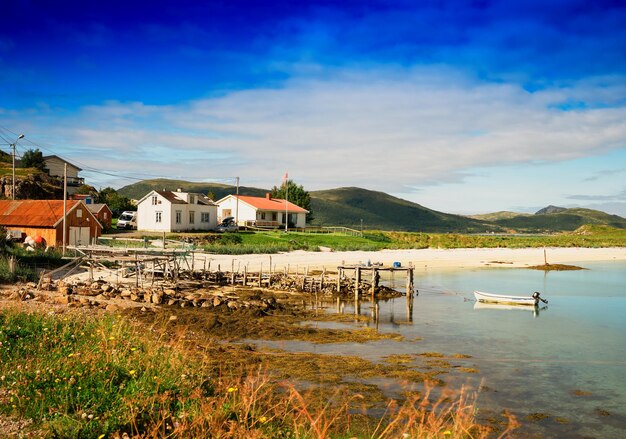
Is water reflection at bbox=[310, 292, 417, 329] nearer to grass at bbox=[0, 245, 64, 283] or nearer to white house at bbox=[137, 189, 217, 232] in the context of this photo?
grass at bbox=[0, 245, 64, 283]

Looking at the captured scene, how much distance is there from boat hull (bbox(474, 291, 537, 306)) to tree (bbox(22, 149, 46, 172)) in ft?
261

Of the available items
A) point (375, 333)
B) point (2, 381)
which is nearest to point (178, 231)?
point (375, 333)

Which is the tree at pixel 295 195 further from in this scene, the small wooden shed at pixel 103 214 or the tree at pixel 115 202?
the small wooden shed at pixel 103 214

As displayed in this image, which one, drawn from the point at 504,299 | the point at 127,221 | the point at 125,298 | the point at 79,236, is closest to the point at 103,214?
the point at 127,221

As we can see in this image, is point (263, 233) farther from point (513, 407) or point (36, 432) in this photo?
point (36, 432)

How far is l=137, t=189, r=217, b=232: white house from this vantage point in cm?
6262

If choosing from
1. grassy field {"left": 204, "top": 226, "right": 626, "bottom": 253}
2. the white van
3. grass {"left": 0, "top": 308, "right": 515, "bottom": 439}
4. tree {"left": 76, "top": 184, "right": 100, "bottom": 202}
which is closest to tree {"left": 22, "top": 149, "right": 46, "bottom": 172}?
tree {"left": 76, "top": 184, "right": 100, "bottom": 202}

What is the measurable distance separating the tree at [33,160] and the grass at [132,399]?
87.3 meters

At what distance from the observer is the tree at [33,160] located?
91.1m

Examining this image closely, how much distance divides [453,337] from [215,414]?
1752cm

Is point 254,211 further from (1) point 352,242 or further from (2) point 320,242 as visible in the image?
(1) point 352,242

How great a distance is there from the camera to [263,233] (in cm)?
6944

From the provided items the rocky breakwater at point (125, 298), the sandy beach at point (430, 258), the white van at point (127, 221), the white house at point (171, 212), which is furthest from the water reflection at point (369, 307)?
the white van at point (127, 221)

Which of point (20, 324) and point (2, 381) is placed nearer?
point (2, 381)
